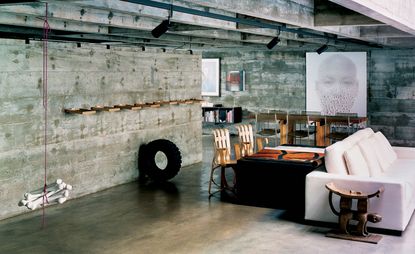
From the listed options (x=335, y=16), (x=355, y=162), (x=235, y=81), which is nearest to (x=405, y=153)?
(x=355, y=162)

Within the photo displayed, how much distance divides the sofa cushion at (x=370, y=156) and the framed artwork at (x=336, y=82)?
751cm

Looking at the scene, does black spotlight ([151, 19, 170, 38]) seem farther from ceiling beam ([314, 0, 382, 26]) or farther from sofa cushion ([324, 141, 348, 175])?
sofa cushion ([324, 141, 348, 175])

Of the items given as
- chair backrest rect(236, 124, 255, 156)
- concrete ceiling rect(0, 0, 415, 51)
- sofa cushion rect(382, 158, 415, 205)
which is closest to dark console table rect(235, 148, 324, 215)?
sofa cushion rect(382, 158, 415, 205)

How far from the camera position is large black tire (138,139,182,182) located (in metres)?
11.2

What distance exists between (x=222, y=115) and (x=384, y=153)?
8.45 metres

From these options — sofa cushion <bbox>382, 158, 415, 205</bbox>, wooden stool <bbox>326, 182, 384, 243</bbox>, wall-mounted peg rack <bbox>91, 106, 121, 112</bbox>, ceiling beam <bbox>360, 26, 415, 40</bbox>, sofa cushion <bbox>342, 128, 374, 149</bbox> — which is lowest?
wooden stool <bbox>326, 182, 384, 243</bbox>

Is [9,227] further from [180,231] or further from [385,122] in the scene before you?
[385,122]

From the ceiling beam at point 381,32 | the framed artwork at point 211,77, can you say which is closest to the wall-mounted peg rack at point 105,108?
the ceiling beam at point 381,32

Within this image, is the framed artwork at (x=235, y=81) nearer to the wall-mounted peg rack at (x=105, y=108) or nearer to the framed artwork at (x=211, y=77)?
the framed artwork at (x=211, y=77)

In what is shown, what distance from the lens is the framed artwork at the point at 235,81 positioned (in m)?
18.5

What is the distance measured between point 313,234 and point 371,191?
917 millimetres

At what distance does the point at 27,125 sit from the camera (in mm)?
8906

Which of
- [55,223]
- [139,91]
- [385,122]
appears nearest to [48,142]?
[55,223]

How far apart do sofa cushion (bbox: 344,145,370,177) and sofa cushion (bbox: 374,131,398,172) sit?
2.47 ft
